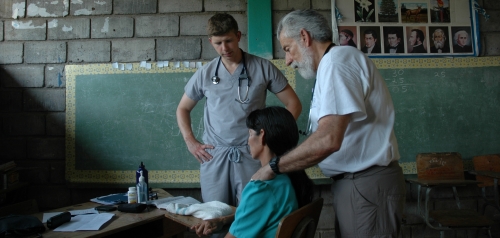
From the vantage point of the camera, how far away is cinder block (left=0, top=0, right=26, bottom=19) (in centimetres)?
332

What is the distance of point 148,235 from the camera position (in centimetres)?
197

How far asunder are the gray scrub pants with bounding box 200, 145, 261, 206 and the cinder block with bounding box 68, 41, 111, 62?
1.73 meters

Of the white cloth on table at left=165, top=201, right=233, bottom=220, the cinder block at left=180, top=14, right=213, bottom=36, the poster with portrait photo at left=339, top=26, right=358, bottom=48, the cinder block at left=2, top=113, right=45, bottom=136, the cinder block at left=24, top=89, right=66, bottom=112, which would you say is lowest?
the white cloth on table at left=165, top=201, right=233, bottom=220

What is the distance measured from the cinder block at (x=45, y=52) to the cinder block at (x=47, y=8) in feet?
0.79

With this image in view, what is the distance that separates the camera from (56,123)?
3287mm

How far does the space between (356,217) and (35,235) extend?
122 cm

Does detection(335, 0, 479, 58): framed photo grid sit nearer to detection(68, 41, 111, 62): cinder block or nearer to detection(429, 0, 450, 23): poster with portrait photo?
detection(429, 0, 450, 23): poster with portrait photo

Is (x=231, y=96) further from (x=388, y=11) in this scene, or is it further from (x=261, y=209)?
(x=388, y=11)

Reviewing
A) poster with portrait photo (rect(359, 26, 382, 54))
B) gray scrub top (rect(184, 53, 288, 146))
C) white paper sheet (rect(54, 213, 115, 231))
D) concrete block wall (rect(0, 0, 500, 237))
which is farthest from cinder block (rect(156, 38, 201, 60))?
white paper sheet (rect(54, 213, 115, 231))

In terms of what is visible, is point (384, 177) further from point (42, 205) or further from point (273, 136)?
point (42, 205)

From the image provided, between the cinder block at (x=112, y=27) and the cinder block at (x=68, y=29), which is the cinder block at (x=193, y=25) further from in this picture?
the cinder block at (x=68, y=29)

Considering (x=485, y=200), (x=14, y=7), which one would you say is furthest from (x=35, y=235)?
(x=485, y=200)

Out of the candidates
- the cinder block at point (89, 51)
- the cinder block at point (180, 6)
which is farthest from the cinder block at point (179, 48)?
the cinder block at point (89, 51)

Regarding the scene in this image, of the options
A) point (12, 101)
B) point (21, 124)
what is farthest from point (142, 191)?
point (12, 101)
